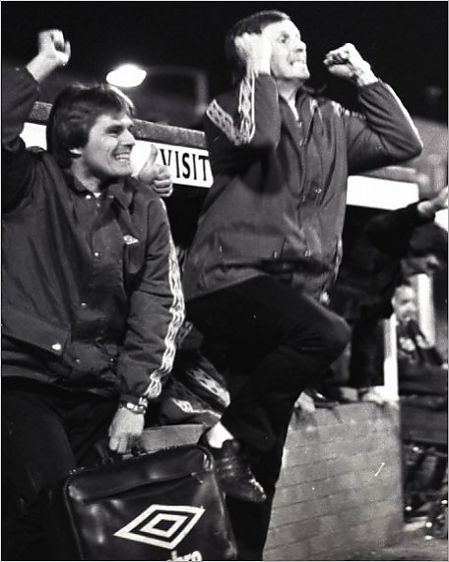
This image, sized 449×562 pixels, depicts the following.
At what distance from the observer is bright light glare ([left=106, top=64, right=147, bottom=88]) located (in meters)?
2.09

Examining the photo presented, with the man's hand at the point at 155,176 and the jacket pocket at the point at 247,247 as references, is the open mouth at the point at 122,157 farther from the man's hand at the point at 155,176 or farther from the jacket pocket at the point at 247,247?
the jacket pocket at the point at 247,247

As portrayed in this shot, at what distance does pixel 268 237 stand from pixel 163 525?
1.91 ft

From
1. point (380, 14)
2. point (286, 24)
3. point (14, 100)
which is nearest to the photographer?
point (14, 100)

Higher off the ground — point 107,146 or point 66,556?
point 107,146

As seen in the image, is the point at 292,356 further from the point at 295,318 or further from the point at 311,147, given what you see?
the point at 311,147

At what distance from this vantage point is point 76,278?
1.96 metres

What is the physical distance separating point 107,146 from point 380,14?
2.65 feet

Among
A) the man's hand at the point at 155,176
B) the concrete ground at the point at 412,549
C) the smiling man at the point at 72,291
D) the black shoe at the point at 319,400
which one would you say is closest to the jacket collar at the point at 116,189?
the smiling man at the point at 72,291

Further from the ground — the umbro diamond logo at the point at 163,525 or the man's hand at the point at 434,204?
the man's hand at the point at 434,204

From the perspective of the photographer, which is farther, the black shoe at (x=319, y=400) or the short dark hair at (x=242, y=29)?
the black shoe at (x=319, y=400)

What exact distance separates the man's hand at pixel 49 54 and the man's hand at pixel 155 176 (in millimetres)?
294

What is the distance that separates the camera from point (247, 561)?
7.24ft

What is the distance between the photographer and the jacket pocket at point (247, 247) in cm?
208

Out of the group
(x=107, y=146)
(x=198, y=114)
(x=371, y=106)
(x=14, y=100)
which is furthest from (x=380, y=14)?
(x=14, y=100)
